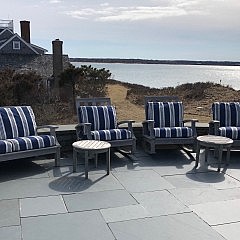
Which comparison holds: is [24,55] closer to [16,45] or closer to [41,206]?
[16,45]

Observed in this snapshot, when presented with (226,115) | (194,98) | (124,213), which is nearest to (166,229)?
(124,213)

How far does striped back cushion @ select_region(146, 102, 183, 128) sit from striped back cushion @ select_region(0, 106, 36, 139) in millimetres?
2014

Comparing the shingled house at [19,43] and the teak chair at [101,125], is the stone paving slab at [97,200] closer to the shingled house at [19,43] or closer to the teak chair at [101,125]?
the teak chair at [101,125]

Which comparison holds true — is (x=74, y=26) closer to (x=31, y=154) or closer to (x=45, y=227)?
(x=31, y=154)

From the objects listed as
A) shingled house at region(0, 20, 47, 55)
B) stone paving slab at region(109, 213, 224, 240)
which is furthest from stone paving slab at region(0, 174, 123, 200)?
shingled house at region(0, 20, 47, 55)

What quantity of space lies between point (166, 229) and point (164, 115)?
2994 millimetres

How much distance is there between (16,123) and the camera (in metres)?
5.07

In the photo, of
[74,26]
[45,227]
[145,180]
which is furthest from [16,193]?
[74,26]

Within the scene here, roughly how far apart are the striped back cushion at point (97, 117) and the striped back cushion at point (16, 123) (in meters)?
0.83

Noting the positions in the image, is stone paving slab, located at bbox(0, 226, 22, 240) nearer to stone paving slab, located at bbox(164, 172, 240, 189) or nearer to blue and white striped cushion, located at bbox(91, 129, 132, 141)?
stone paving slab, located at bbox(164, 172, 240, 189)

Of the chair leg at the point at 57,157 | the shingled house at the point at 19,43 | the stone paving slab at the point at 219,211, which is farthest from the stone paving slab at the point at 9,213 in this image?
the shingled house at the point at 19,43

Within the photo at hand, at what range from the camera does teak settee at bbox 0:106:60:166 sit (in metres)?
4.60

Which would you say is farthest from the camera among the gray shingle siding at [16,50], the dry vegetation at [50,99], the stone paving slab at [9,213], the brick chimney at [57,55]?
the gray shingle siding at [16,50]

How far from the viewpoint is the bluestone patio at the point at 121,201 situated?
3150 mm
